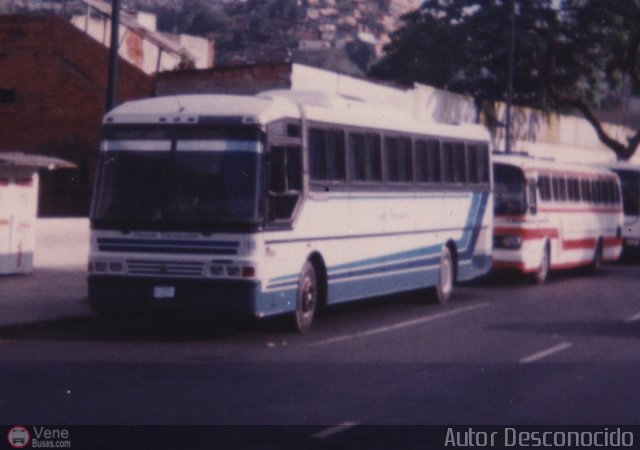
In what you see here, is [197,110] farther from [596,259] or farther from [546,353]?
[596,259]

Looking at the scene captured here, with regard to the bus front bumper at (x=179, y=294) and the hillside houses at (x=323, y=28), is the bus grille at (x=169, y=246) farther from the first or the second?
the hillside houses at (x=323, y=28)

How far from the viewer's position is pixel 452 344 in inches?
626

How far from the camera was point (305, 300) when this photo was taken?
55.8ft

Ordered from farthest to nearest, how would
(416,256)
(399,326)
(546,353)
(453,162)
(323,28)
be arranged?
(323,28) < (453,162) < (416,256) < (399,326) < (546,353)

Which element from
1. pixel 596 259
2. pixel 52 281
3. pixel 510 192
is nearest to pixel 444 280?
pixel 510 192

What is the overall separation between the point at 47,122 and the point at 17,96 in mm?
1324

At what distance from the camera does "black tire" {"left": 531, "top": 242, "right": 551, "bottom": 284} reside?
2742 centimetres

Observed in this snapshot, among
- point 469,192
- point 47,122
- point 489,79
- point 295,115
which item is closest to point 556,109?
point 489,79

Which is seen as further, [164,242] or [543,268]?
[543,268]

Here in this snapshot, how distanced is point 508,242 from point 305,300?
406 inches

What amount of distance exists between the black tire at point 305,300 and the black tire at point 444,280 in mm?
5382

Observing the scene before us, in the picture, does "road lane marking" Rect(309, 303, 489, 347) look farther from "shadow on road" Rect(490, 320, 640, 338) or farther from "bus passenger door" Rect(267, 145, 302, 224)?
"bus passenger door" Rect(267, 145, 302, 224)

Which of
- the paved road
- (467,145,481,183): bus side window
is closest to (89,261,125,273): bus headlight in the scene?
the paved road

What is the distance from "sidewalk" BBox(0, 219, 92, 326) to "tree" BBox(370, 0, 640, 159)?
2632 centimetres
